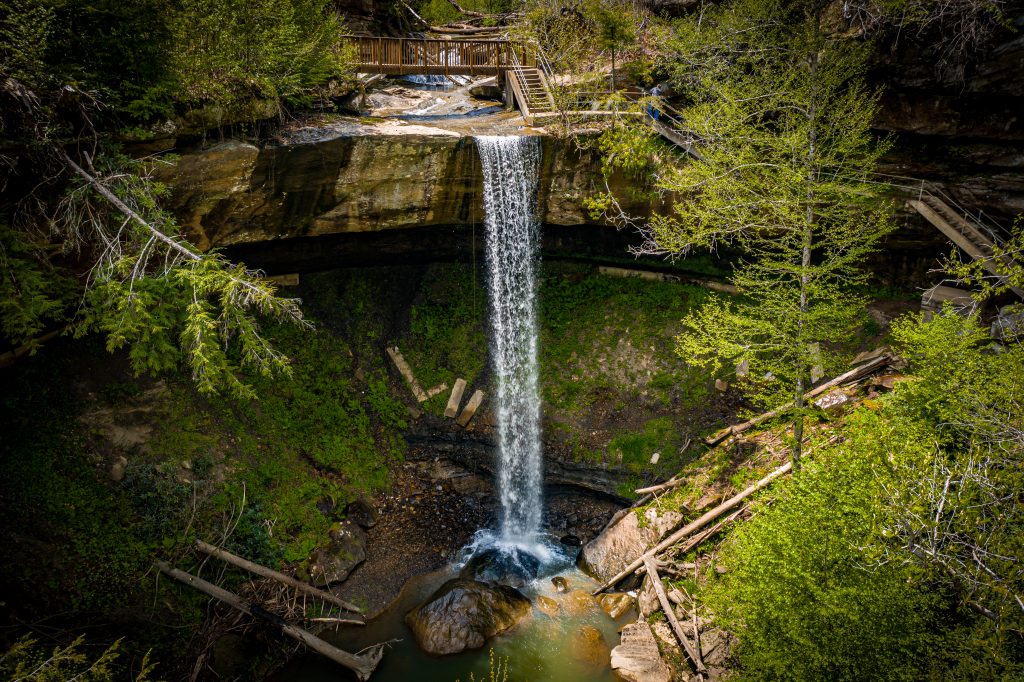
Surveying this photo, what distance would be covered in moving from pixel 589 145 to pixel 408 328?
7.06 metres

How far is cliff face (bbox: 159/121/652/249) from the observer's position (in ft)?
38.9

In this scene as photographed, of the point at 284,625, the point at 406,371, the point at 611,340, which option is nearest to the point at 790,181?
the point at 611,340

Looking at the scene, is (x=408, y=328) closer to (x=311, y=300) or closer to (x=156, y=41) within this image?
(x=311, y=300)

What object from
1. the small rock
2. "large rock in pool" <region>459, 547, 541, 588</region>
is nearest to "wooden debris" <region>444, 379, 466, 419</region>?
"large rock in pool" <region>459, 547, 541, 588</region>

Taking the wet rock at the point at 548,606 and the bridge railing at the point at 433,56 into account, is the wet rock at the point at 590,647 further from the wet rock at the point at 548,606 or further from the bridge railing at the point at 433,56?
the bridge railing at the point at 433,56

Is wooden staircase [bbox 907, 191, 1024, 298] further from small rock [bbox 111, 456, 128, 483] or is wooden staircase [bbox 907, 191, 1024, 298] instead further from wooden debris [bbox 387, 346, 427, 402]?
small rock [bbox 111, 456, 128, 483]

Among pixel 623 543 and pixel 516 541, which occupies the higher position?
pixel 623 543

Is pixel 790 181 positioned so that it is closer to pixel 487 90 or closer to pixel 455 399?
pixel 455 399

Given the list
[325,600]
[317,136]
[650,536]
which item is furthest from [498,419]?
[317,136]

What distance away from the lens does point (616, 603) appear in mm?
10984

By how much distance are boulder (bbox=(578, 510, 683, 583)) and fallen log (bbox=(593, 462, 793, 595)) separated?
0.82 feet

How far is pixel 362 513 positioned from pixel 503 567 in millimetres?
3432

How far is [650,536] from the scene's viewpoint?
450 inches

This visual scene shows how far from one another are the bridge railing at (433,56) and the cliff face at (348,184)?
5837 mm
